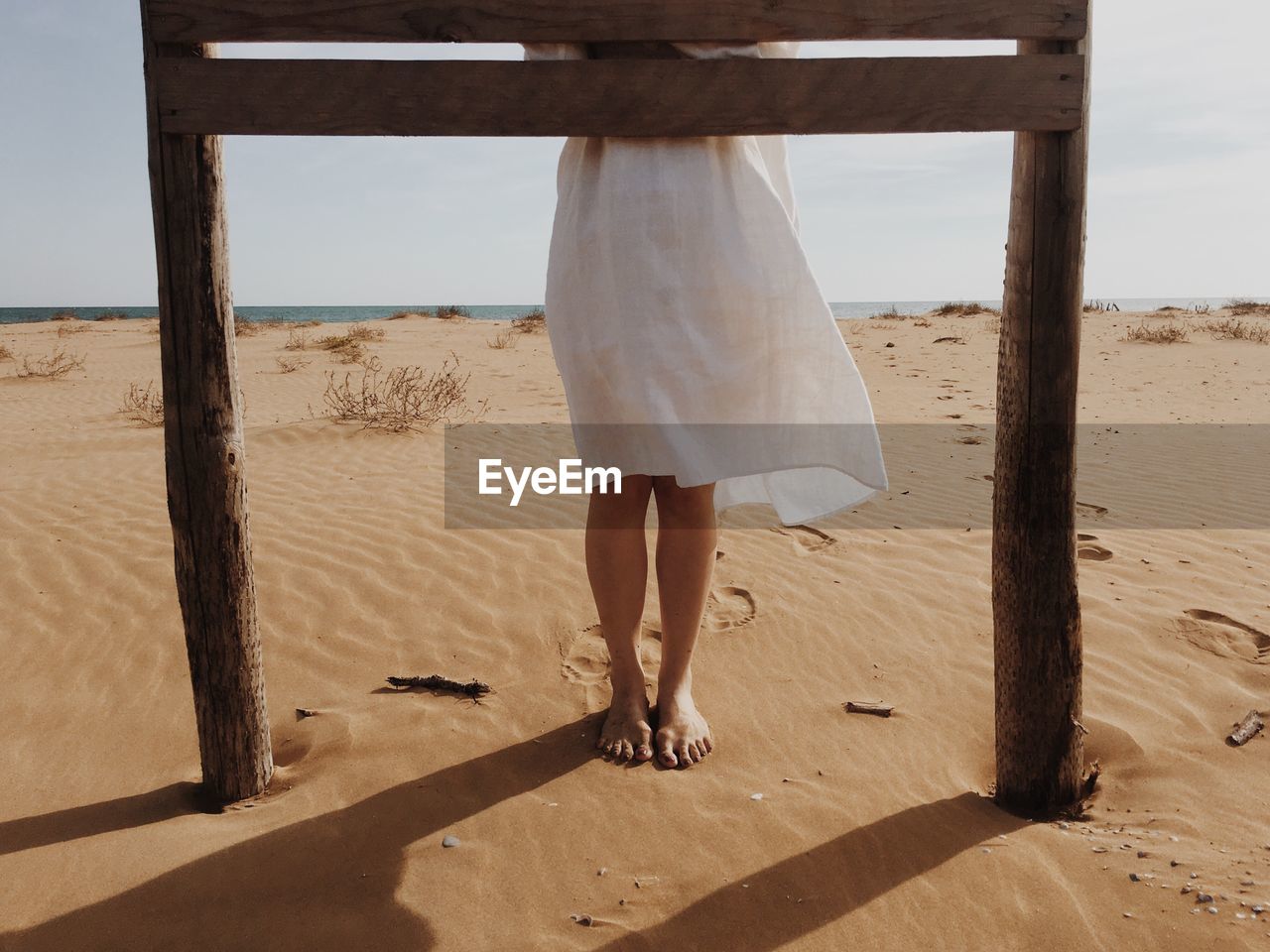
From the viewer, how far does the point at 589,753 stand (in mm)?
2574

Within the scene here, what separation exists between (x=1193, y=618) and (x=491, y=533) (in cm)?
314

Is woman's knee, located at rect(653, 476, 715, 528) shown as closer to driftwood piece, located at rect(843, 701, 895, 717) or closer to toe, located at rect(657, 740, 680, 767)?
toe, located at rect(657, 740, 680, 767)

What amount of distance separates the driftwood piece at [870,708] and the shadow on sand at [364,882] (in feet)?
1.69

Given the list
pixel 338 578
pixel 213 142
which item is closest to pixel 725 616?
pixel 338 578

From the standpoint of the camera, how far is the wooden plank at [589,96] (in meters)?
1.96

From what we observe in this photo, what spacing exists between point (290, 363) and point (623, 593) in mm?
12259

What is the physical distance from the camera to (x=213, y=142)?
2082mm

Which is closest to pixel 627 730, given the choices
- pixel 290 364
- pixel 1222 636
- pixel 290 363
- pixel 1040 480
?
pixel 1040 480

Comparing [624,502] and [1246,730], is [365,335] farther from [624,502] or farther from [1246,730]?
[1246,730]

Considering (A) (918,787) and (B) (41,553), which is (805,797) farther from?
(B) (41,553)

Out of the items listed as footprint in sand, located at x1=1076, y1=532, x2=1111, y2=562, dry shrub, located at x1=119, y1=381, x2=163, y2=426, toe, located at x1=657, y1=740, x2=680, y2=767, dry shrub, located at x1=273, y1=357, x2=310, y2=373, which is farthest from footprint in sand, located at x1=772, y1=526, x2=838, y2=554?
dry shrub, located at x1=273, y1=357, x2=310, y2=373

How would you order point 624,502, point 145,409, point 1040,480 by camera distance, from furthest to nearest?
point 145,409 < point 624,502 < point 1040,480

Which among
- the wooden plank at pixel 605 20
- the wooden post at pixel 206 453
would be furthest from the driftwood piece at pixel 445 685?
the wooden plank at pixel 605 20

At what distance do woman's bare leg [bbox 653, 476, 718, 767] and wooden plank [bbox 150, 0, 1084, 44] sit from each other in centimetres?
111
